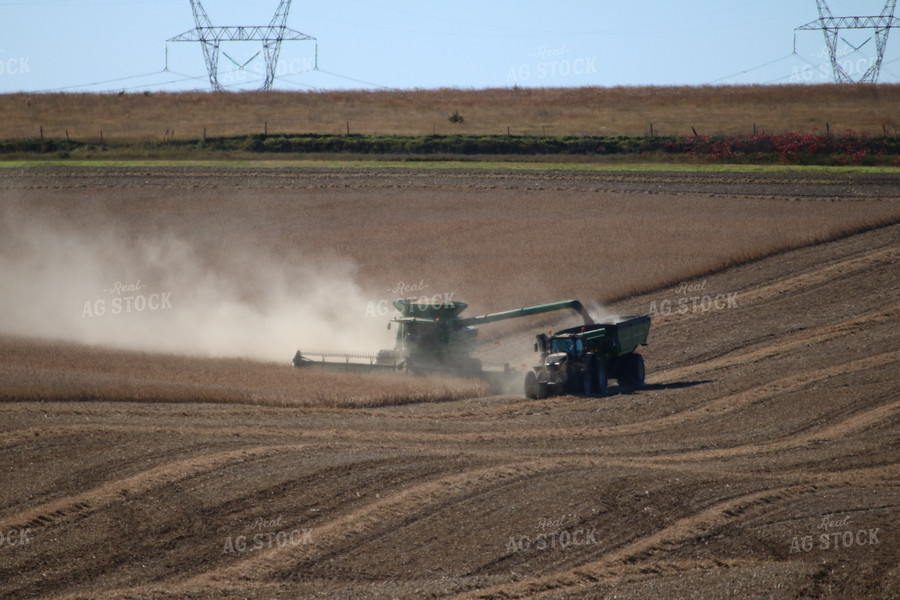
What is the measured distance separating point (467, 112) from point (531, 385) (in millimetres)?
58453

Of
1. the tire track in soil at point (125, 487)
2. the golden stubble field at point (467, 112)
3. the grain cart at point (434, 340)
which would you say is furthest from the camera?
the golden stubble field at point (467, 112)

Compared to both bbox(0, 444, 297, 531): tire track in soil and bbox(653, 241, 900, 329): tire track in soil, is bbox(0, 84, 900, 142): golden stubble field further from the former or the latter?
bbox(0, 444, 297, 531): tire track in soil

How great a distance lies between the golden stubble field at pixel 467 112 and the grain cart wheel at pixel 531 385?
46964mm

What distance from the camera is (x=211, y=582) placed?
42.8ft

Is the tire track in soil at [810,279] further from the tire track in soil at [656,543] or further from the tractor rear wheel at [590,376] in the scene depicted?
the tire track in soil at [656,543]

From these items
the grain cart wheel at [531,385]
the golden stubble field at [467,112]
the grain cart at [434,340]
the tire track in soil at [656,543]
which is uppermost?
the golden stubble field at [467,112]

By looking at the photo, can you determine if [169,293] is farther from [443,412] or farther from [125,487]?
[125,487]

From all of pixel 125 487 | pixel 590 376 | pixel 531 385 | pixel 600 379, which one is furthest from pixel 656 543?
pixel 600 379

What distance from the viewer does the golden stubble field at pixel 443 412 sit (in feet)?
44.6

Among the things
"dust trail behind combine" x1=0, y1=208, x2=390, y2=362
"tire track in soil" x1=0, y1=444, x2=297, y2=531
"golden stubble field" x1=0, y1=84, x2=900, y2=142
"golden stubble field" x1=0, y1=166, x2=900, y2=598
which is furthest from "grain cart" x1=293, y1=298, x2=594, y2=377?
"golden stubble field" x1=0, y1=84, x2=900, y2=142

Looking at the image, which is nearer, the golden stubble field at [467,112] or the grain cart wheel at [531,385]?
the grain cart wheel at [531,385]

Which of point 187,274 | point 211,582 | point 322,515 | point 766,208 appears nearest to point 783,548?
point 322,515

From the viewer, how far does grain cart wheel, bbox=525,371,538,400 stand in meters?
23.8

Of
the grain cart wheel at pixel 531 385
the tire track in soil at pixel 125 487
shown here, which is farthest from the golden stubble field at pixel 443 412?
the grain cart wheel at pixel 531 385
